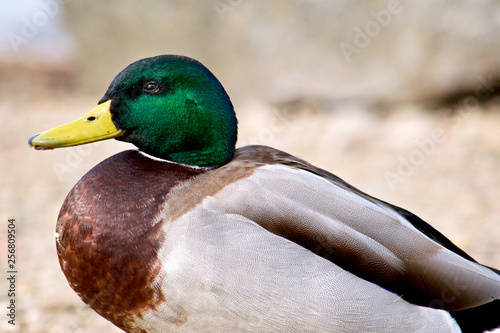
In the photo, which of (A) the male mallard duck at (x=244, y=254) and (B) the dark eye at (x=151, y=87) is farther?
(B) the dark eye at (x=151, y=87)

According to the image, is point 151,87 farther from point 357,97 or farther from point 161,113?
point 357,97

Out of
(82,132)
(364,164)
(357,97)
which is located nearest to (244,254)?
(82,132)

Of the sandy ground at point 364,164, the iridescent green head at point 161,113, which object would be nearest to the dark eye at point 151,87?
the iridescent green head at point 161,113

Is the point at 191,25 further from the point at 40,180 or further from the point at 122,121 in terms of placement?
the point at 122,121

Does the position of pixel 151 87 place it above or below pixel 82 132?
above

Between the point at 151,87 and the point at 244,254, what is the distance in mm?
782

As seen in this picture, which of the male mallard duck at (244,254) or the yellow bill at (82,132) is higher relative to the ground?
the yellow bill at (82,132)

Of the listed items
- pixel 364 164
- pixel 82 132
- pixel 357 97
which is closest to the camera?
pixel 82 132

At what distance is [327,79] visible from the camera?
20.0ft

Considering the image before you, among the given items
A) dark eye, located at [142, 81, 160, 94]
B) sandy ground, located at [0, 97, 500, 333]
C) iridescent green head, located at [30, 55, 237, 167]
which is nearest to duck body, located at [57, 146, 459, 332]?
iridescent green head, located at [30, 55, 237, 167]

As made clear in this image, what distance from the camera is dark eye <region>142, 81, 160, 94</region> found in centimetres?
234

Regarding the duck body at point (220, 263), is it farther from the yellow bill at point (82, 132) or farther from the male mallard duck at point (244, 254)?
the yellow bill at point (82, 132)

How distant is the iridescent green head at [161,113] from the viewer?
234cm

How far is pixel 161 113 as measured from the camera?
7.67ft
